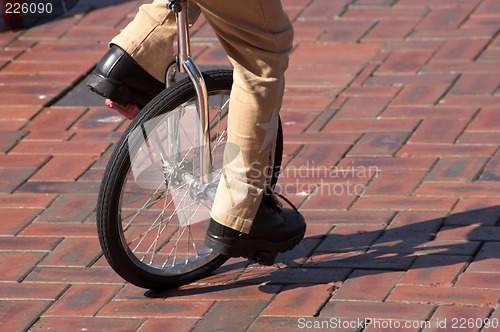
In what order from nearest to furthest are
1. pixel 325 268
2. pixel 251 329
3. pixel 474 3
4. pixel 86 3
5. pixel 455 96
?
pixel 251 329 → pixel 325 268 → pixel 455 96 → pixel 474 3 → pixel 86 3

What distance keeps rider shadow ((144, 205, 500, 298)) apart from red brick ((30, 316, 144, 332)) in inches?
7.4

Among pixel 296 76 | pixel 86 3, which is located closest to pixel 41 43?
pixel 86 3

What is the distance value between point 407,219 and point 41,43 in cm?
244

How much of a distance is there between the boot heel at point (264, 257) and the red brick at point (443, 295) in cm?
36

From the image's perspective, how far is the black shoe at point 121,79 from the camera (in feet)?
10.4

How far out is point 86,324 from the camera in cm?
307

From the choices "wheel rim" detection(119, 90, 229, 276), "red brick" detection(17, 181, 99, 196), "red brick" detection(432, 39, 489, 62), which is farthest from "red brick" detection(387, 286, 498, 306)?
"red brick" detection(432, 39, 489, 62)

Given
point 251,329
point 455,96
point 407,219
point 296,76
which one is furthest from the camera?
point 296,76

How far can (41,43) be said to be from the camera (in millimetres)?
5297

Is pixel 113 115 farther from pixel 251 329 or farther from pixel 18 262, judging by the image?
pixel 251 329

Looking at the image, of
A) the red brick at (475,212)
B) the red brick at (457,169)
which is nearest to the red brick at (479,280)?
the red brick at (475,212)

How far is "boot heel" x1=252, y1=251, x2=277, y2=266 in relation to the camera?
3182mm

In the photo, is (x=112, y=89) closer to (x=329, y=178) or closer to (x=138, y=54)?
(x=138, y=54)

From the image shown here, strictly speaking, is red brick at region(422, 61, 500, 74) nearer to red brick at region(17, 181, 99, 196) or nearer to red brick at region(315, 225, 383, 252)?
red brick at region(315, 225, 383, 252)
